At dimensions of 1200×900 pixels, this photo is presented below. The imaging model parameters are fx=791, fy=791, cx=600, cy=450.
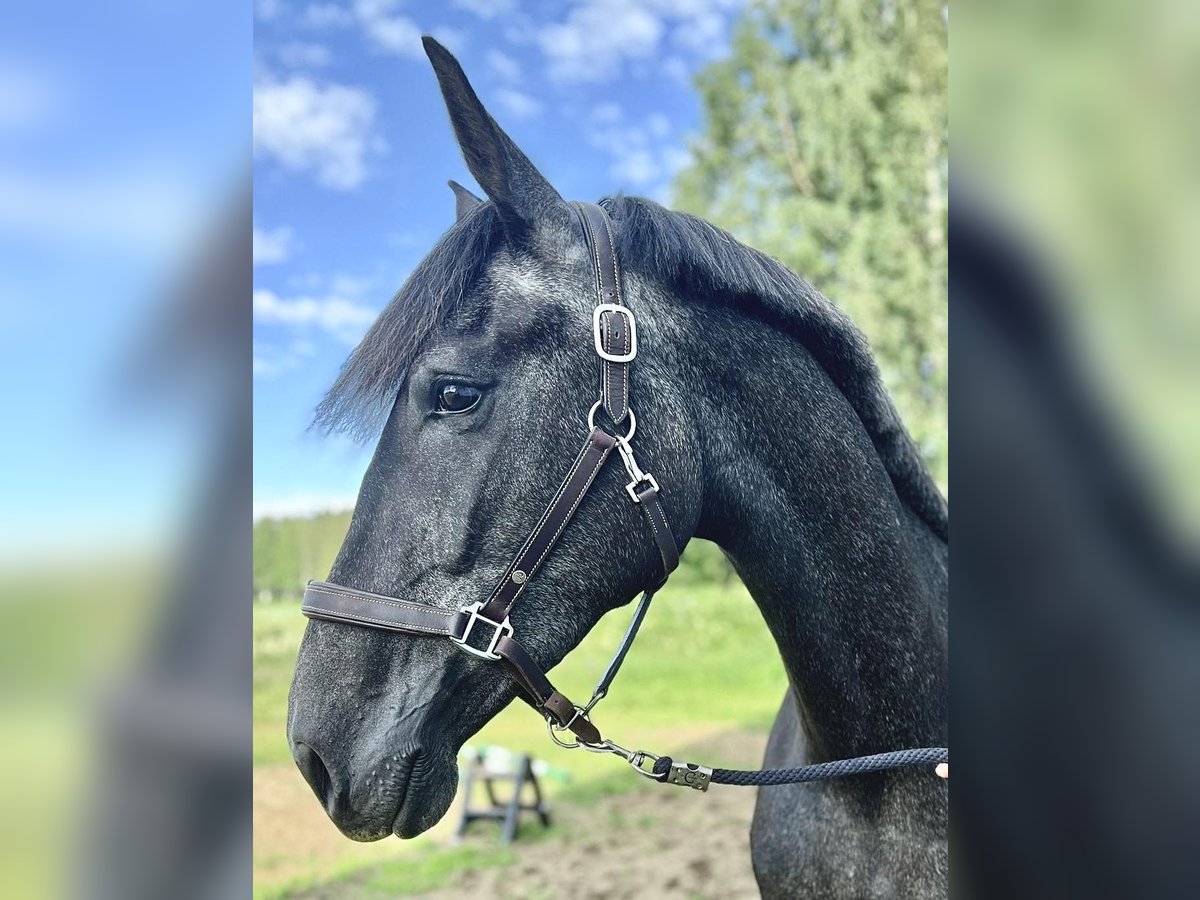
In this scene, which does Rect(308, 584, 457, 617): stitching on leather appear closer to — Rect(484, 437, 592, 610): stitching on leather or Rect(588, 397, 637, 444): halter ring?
Rect(484, 437, 592, 610): stitching on leather

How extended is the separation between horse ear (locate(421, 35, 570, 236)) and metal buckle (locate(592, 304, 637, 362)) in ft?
0.68

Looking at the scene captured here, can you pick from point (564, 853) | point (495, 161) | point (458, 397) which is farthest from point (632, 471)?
point (564, 853)

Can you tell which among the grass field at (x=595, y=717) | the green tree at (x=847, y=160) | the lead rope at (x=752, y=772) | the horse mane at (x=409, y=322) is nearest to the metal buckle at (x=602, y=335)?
the horse mane at (x=409, y=322)

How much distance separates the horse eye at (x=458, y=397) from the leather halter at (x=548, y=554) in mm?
204

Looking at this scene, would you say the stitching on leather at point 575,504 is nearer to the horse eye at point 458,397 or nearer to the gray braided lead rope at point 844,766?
the horse eye at point 458,397

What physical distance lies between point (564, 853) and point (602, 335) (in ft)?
14.4

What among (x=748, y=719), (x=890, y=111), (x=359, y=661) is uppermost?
(x=890, y=111)

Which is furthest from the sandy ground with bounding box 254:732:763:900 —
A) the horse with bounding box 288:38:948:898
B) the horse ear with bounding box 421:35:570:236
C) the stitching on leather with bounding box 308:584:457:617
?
the horse ear with bounding box 421:35:570:236

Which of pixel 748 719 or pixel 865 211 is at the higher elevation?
pixel 865 211

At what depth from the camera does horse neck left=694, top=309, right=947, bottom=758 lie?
4.96 feet
